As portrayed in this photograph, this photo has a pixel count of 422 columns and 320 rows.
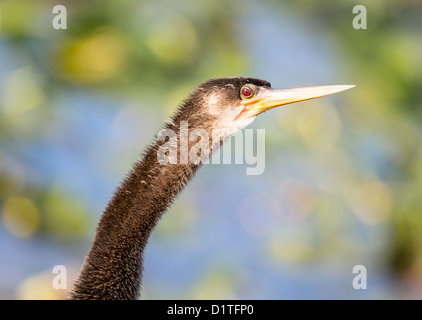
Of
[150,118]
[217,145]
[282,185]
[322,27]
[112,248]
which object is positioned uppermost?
[322,27]

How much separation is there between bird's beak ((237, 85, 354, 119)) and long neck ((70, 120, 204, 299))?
0.55 meters

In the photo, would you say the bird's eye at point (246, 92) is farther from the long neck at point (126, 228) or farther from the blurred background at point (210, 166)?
the blurred background at point (210, 166)

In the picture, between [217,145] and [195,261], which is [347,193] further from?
[217,145]

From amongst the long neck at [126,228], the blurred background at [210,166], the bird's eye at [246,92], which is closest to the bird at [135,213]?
the long neck at [126,228]

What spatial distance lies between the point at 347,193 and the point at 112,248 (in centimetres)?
394

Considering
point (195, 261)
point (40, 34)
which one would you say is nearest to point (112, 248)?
point (195, 261)

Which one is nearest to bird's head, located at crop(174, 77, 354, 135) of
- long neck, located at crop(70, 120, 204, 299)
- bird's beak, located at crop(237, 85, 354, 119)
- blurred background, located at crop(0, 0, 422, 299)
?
bird's beak, located at crop(237, 85, 354, 119)

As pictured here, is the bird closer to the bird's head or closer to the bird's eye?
the bird's head

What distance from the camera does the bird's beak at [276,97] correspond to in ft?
13.3

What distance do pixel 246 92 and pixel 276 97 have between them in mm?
176

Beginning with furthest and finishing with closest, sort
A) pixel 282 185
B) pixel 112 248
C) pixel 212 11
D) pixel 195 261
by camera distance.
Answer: pixel 212 11 < pixel 282 185 < pixel 195 261 < pixel 112 248

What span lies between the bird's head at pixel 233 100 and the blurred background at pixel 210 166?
A: 2.78m

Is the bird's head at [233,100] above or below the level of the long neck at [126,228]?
above

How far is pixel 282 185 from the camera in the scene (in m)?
7.43
